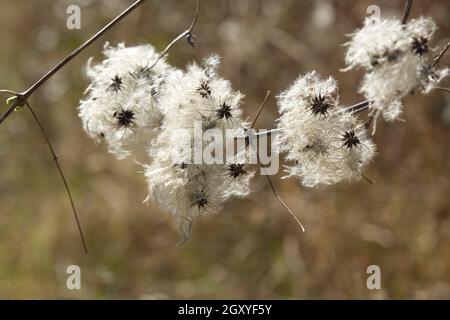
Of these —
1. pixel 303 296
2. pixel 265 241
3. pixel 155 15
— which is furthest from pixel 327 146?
pixel 155 15

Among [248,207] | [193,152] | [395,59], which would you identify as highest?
[248,207]

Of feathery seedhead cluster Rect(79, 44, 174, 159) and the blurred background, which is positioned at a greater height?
the blurred background

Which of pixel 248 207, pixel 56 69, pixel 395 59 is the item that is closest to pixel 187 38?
pixel 56 69

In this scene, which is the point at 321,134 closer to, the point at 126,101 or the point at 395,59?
the point at 395,59

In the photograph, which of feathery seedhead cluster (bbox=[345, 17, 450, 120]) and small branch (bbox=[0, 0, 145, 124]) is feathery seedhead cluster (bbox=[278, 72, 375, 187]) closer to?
feathery seedhead cluster (bbox=[345, 17, 450, 120])

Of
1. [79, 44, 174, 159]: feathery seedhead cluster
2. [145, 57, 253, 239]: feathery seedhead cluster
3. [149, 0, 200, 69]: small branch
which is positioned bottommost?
[145, 57, 253, 239]: feathery seedhead cluster

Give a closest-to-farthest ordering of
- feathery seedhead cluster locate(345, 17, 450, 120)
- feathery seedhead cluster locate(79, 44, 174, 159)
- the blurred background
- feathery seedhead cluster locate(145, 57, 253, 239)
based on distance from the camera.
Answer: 1. feathery seedhead cluster locate(345, 17, 450, 120)
2. feathery seedhead cluster locate(145, 57, 253, 239)
3. feathery seedhead cluster locate(79, 44, 174, 159)
4. the blurred background

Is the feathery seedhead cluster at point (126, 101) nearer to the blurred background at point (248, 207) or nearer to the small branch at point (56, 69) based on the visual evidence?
the small branch at point (56, 69)

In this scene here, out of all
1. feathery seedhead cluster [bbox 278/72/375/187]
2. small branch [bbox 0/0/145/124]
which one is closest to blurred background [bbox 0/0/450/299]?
feathery seedhead cluster [bbox 278/72/375/187]
